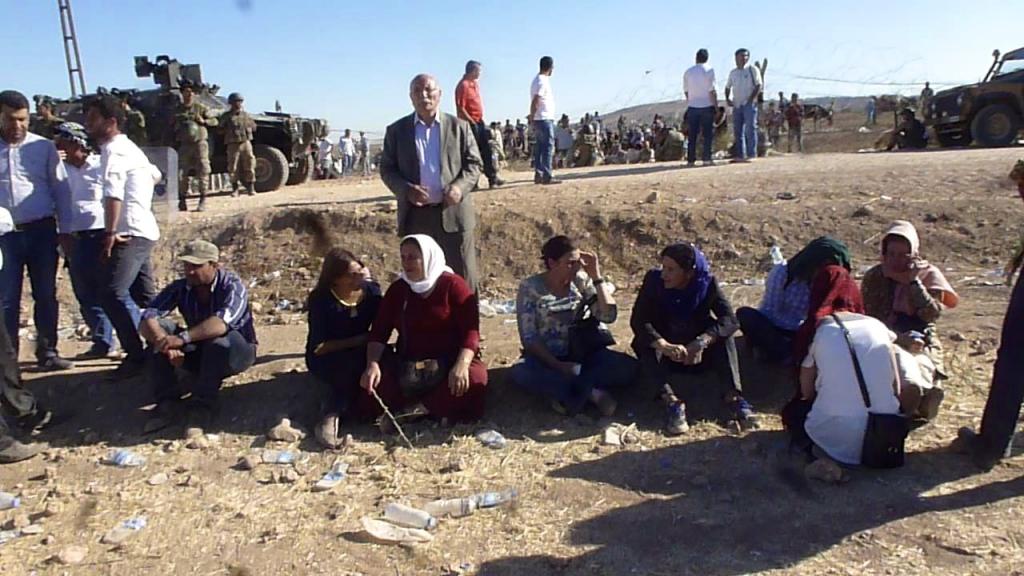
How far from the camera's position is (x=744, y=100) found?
36.5 feet

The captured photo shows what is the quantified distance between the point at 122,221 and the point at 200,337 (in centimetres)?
90

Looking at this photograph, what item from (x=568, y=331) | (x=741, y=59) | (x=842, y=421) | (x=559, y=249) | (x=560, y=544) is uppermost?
(x=741, y=59)

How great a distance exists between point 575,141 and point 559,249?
635 inches

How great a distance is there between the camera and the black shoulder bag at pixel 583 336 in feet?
16.0

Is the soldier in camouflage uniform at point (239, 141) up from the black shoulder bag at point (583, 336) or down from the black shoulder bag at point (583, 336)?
up

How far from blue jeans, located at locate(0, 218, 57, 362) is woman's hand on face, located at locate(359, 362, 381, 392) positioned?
2.14m

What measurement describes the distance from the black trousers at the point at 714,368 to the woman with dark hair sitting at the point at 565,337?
0.63ft

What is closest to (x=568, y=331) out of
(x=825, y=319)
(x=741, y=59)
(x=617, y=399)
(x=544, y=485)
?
(x=617, y=399)

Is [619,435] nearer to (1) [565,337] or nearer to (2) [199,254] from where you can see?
(1) [565,337]

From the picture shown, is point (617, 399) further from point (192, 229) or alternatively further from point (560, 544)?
point (192, 229)

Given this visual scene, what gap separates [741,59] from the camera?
1103 cm

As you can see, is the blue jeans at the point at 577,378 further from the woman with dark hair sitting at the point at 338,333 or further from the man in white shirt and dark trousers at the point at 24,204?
the man in white shirt and dark trousers at the point at 24,204

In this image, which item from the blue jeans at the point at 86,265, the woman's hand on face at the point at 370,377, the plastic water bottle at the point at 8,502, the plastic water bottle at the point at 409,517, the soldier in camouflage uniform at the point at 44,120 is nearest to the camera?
the plastic water bottle at the point at 409,517

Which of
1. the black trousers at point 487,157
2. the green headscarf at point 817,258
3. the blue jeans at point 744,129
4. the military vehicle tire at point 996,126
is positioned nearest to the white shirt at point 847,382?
the green headscarf at point 817,258
